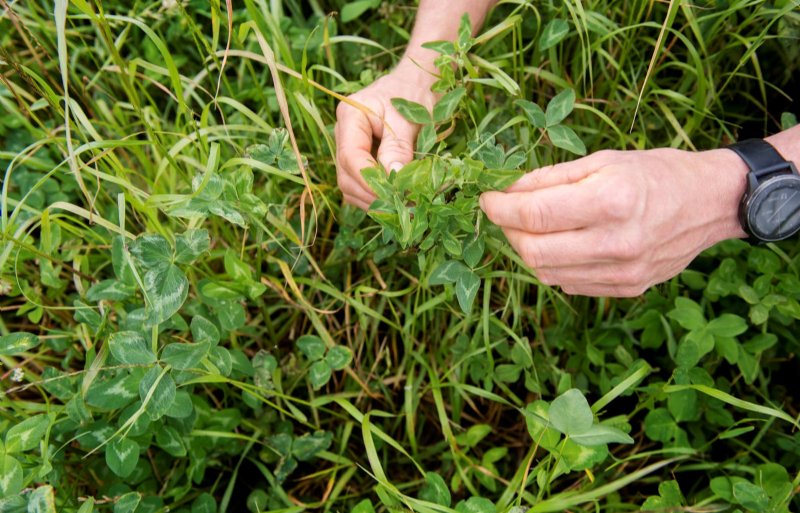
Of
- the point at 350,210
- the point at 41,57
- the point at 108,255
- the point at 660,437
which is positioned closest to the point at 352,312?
the point at 350,210

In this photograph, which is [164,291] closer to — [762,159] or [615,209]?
[615,209]

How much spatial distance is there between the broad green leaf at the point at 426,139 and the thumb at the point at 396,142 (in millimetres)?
38

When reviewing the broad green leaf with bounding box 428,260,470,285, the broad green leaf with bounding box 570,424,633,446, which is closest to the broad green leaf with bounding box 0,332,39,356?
the broad green leaf with bounding box 428,260,470,285

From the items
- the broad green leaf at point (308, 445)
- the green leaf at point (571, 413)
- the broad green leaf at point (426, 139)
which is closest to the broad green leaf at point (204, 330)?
the broad green leaf at point (308, 445)

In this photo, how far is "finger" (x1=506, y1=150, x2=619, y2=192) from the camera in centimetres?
117

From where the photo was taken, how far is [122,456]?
48.6 inches

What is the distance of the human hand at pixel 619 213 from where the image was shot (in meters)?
1.12

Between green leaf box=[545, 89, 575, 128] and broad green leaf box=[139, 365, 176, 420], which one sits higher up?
green leaf box=[545, 89, 575, 128]

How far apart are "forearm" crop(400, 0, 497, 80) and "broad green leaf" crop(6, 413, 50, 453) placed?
3.82 feet

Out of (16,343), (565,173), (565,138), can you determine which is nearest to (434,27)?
(565,138)

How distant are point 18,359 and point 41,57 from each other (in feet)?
3.37

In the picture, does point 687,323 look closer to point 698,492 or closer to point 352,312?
point 698,492

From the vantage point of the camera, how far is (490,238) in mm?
1436

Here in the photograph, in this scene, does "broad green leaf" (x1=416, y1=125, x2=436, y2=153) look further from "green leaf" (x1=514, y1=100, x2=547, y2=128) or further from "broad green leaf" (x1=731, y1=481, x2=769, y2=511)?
"broad green leaf" (x1=731, y1=481, x2=769, y2=511)
